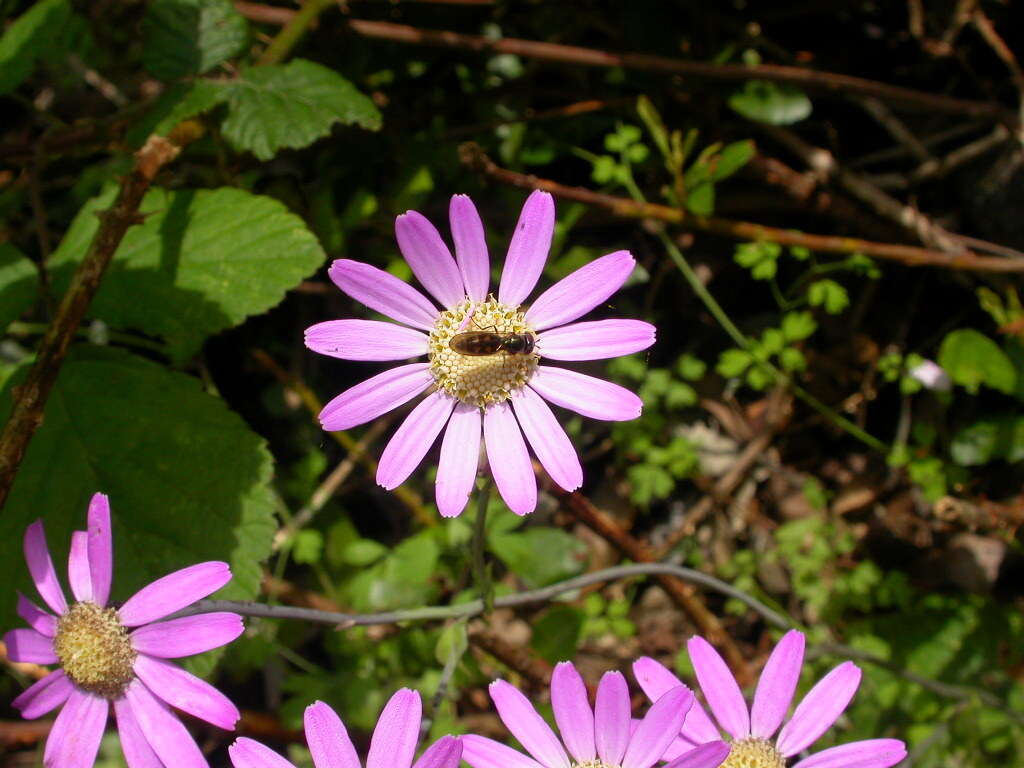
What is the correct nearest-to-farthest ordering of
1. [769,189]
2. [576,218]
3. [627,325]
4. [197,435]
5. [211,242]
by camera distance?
[627,325], [197,435], [211,242], [576,218], [769,189]

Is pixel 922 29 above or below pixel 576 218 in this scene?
above

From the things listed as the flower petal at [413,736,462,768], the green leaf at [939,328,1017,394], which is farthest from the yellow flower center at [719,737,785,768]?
the green leaf at [939,328,1017,394]

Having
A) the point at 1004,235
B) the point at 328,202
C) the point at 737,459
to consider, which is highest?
the point at 1004,235

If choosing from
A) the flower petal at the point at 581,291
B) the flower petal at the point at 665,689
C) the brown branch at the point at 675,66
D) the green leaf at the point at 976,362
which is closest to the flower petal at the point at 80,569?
the flower petal at the point at 581,291

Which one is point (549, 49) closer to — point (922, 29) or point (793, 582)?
point (922, 29)

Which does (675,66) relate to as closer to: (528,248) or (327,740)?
(528,248)

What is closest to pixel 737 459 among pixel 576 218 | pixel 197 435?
pixel 576 218

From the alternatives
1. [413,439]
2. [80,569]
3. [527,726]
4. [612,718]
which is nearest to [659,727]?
[612,718]

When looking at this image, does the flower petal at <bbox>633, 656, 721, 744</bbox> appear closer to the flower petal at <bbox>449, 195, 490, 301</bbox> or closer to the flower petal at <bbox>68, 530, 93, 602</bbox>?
the flower petal at <bbox>449, 195, 490, 301</bbox>
